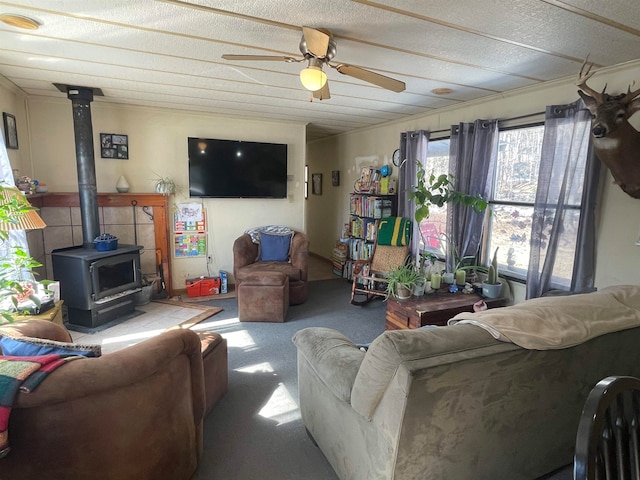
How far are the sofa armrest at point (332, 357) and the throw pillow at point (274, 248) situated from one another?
2654 mm

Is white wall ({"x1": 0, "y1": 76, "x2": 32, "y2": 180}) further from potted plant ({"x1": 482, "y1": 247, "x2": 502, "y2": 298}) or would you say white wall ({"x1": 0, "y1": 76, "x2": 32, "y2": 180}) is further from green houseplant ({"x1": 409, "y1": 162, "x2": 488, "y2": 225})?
potted plant ({"x1": 482, "y1": 247, "x2": 502, "y2": 298})

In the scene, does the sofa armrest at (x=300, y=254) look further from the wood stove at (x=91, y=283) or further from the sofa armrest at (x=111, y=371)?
the sofa armrest at (x=111, y=371)

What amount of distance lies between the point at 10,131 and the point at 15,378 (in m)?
3.19

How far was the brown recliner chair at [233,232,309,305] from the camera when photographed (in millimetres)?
4070

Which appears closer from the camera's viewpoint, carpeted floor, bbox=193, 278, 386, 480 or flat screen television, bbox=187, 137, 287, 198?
carpeted floor, bbox=193, 278, 386, 480

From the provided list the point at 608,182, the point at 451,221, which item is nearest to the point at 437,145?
the point at 451,221

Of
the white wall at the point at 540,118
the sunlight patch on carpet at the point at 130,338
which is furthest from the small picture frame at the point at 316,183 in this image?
the sunlight patch on carpet at the point at 130,338

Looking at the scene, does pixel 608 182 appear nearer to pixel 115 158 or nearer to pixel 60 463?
pixel 60 463

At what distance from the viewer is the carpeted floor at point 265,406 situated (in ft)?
5.72

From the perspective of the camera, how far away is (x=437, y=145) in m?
4.07

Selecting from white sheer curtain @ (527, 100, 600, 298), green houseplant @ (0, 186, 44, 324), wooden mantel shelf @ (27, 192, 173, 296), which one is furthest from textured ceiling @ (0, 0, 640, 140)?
wooden mantel shelf @ (27, 192, 173, 296)

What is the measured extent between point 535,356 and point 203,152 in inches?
160

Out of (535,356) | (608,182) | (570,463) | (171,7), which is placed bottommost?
(570,463)

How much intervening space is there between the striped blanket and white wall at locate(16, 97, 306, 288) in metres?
3.48
